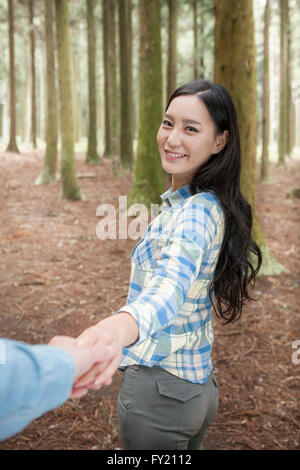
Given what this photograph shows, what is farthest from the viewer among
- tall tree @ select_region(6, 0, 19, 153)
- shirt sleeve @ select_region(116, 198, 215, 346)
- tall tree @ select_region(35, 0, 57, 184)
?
tall tree @ select_region(6, 0, 19, 153)

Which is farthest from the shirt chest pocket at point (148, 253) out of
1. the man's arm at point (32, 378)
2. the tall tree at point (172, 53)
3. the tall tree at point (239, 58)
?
the tall tree at point (172, 53)

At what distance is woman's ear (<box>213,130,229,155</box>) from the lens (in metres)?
1.83

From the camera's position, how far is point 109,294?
618cm

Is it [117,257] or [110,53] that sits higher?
[110,53]

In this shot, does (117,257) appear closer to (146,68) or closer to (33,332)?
(33,332)

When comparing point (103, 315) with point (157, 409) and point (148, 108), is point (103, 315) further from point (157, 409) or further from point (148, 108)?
point (148, 108)

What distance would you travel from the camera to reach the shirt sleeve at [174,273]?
4.24 ft

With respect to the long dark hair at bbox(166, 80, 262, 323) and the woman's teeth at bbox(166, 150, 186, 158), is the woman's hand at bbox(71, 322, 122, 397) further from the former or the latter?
the woman's teeth at bbox(166, 150, 186, 158)

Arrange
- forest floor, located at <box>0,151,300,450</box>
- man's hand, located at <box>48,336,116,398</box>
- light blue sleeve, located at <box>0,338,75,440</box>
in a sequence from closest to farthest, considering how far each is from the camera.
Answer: light blue sleeve, located at <box>0,338,75,440</box>
man's hand, located at <box>48,336,116,398</box>
forest floor, located at <box>0,151,300,450</box>

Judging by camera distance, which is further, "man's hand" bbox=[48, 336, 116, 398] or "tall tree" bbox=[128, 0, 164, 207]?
"tall tree" bbox=[128, 0, 164, 207]

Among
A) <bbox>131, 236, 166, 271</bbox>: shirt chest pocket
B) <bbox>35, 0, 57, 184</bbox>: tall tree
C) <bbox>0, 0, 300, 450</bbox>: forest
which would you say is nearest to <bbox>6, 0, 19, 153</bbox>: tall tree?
<bbox>0, 0, 300, 450</bbox>: forest

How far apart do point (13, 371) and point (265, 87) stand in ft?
46.6

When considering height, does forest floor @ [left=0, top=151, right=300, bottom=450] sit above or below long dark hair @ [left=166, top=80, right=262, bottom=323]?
below
